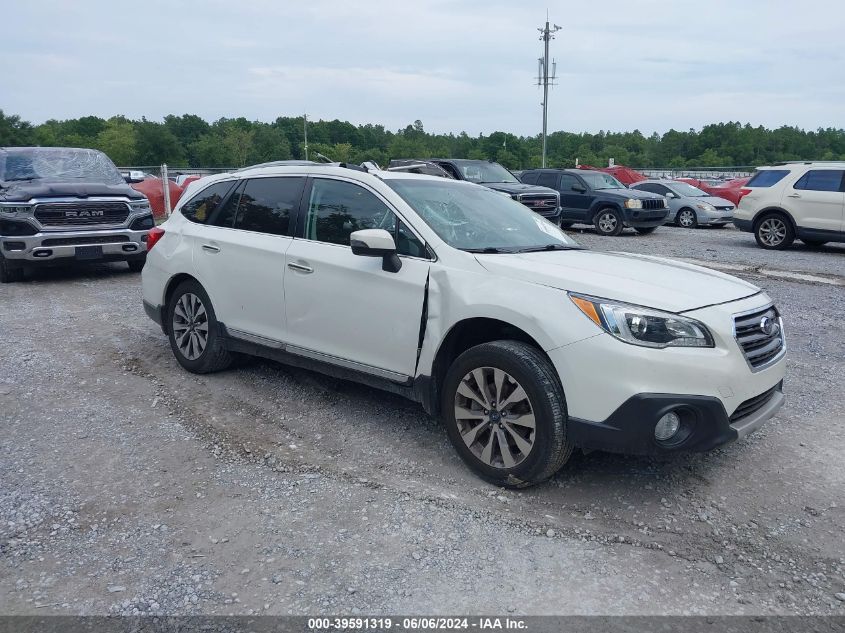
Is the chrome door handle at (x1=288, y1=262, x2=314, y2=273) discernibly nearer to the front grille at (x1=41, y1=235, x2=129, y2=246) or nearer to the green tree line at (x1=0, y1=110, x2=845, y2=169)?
the front grille at (x1=41, y1=235, x2=129, y2=246)

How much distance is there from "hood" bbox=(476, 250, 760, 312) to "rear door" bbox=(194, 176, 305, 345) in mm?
1679

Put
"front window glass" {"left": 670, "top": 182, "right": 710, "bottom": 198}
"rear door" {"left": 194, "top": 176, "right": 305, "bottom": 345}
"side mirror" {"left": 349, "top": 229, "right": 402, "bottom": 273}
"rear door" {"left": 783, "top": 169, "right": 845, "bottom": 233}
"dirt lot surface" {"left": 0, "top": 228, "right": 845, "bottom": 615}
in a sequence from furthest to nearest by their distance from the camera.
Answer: "front window glass" {"left": 670, "top": 182, "right": 710, "bottom": 198}, "rear door" {"left": 783, "top": 169, "right": 845, "bottom": 233}, "rear door" {"left": 194, "top": 176, "right": 305, "bottom": 345}, "side mirror" {"left": 349, "top": 229, "right": 402, "bottom": 273}, "dirt lot surface" {"left": 0, "top": 228, "right": 845, "bottom": 615}

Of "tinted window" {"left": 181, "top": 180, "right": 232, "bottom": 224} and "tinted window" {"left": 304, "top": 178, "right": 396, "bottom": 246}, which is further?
"tinted window" {"left": 181, "top": 180, "right": 232, "bottom": 224}

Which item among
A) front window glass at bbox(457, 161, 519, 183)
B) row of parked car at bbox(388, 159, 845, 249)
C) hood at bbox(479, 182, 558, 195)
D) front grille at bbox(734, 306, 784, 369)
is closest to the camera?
front grille at bbox(734, 306, 784, 369)

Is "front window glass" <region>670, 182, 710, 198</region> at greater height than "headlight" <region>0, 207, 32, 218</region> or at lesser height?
greater

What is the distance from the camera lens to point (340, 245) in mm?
4746

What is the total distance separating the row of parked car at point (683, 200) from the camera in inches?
531

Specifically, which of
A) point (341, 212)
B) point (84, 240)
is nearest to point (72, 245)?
point (84, 240)

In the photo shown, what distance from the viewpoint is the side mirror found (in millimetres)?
4199

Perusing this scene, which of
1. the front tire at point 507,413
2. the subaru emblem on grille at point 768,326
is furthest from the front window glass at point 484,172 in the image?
the front tire at point 507,413

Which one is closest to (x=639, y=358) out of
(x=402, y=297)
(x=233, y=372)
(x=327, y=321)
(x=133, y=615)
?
Answer: (x=402, y=297)

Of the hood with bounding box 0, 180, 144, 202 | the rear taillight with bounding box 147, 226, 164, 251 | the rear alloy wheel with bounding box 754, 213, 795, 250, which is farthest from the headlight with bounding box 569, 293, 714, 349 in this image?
the rear alloy wheel with bounding box 754, 213, 795, 250

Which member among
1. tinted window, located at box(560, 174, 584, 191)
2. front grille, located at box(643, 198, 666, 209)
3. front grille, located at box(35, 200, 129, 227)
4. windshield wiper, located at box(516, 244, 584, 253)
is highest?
tinted window, located at box(560, 174, 584, 191)

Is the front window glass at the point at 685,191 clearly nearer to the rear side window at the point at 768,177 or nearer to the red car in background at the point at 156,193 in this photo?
the rear side window at the point at 768,177
